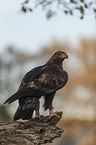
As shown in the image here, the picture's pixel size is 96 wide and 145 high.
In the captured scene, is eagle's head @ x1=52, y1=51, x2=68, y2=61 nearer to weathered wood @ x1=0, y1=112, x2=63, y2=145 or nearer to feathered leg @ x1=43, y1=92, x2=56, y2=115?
feathered leg @ x1=43, y1=92, x2=56, y2=115

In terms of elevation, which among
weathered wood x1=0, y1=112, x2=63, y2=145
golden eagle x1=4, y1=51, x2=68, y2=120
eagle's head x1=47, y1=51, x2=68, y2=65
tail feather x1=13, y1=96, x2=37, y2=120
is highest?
eagle's head x1=47, y1=51, x2=68, y2=65

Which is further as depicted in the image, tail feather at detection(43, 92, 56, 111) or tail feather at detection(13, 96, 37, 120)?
tail feather at detection(43, 92, 56, 111)

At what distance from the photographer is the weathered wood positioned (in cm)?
628

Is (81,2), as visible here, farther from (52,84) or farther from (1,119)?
(1,119)

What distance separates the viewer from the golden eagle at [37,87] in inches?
242

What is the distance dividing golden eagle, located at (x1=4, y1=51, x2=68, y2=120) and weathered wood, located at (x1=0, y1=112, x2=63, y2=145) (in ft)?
1.00

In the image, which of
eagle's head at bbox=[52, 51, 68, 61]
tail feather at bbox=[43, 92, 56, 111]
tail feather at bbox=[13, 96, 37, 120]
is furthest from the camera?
eagle's head at bbox=[52, 51, 68, 61]

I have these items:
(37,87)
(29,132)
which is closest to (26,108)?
(37,87)

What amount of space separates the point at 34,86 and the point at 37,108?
609 mm

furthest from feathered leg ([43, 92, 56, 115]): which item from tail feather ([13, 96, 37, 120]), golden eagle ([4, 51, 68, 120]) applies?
tail feather ([13, 96, 37, 120])

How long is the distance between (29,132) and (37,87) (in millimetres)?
1157

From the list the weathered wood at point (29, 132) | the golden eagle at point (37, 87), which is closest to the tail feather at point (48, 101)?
the golden eagle at point (37, 87)

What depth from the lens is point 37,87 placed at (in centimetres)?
632

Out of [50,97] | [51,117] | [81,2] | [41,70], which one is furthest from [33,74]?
[81,2]
